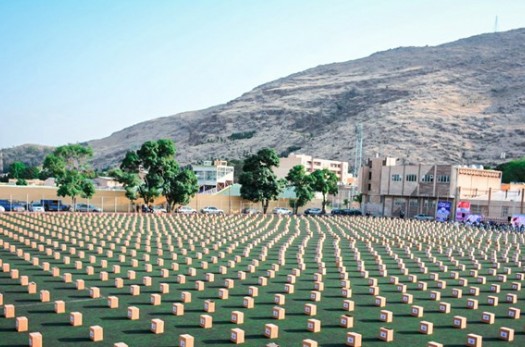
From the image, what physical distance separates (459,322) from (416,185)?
48.5 metres

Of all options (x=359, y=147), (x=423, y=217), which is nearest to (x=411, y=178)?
(x=423, y=217)

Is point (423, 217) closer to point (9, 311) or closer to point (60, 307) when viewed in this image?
point (60, 307)

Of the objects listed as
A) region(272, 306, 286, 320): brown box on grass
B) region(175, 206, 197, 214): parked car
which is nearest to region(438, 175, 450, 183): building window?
region(175, 206, 197, 214): parked car

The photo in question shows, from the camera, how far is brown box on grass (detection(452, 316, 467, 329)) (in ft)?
43.7

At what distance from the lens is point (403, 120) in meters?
145

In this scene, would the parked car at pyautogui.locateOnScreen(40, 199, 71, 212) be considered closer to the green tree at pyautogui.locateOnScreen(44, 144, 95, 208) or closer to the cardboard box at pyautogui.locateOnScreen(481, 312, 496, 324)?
the green tree at pyautogui.locateOnScreen(44, 144, 95, 208)

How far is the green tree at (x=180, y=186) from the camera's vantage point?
157 ft

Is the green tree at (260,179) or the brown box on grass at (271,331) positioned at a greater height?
the green tree at (260,179)

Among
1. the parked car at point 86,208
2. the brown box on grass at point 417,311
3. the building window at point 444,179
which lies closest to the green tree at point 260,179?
the parked car at point 86,208

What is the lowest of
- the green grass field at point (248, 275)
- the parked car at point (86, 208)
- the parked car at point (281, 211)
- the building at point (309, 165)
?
the parked car at point (86, 208)

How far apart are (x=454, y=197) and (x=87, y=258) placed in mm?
44496

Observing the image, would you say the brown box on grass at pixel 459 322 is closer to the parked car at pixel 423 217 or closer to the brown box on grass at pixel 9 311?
the brown box on grass at pixel 9 311

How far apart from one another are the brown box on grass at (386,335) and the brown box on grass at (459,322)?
7.33 feet

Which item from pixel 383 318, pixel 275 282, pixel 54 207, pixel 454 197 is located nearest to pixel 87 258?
pixel 275 282
